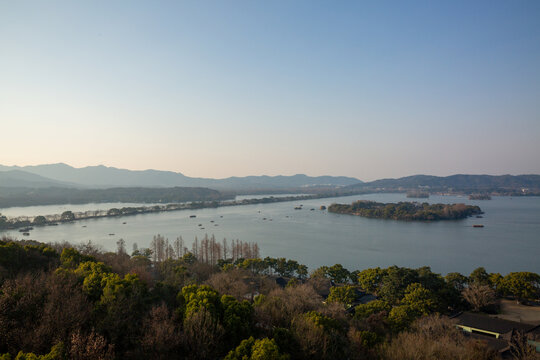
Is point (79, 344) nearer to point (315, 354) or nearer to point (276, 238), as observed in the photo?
point (315, 354)

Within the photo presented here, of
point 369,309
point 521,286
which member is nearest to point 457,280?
point 521,286

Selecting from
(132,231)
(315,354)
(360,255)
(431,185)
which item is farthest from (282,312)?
(431,185)

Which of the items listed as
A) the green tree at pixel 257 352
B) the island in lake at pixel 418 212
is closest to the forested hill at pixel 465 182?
the island in lake at pixel 418 212

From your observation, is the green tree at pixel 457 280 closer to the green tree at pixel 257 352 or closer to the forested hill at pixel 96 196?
the green tree at pixel 257 352

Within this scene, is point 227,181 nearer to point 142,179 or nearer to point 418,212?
point 142,179

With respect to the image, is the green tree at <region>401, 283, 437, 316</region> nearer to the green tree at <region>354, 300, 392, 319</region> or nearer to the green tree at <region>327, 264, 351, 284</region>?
the green tree at <region>354, 300, 392, 319</region>
